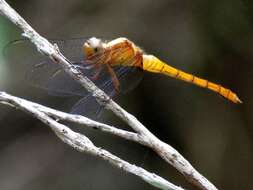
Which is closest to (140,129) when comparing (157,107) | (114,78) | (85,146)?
(85,146)

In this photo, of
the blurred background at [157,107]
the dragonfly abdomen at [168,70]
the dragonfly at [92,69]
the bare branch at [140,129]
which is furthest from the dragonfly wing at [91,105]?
the blurred background at [157,107]

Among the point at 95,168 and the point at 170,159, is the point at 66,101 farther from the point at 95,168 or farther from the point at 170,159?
the point at 170,159

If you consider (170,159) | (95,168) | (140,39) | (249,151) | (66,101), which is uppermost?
(140,39)

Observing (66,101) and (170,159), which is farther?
(66,101)

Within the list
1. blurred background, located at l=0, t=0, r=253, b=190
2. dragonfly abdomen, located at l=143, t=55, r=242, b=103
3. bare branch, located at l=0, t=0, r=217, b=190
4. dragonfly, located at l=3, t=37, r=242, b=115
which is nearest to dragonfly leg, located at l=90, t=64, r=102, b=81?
dragonfly, located at l=3, t=37, r=242, b=115

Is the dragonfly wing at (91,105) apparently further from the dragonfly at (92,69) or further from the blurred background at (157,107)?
the blurred background at (157,107)

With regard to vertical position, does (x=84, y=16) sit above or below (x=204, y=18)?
below

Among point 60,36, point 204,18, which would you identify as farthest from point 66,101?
point 204,18

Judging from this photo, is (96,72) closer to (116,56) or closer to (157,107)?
(116,56)
